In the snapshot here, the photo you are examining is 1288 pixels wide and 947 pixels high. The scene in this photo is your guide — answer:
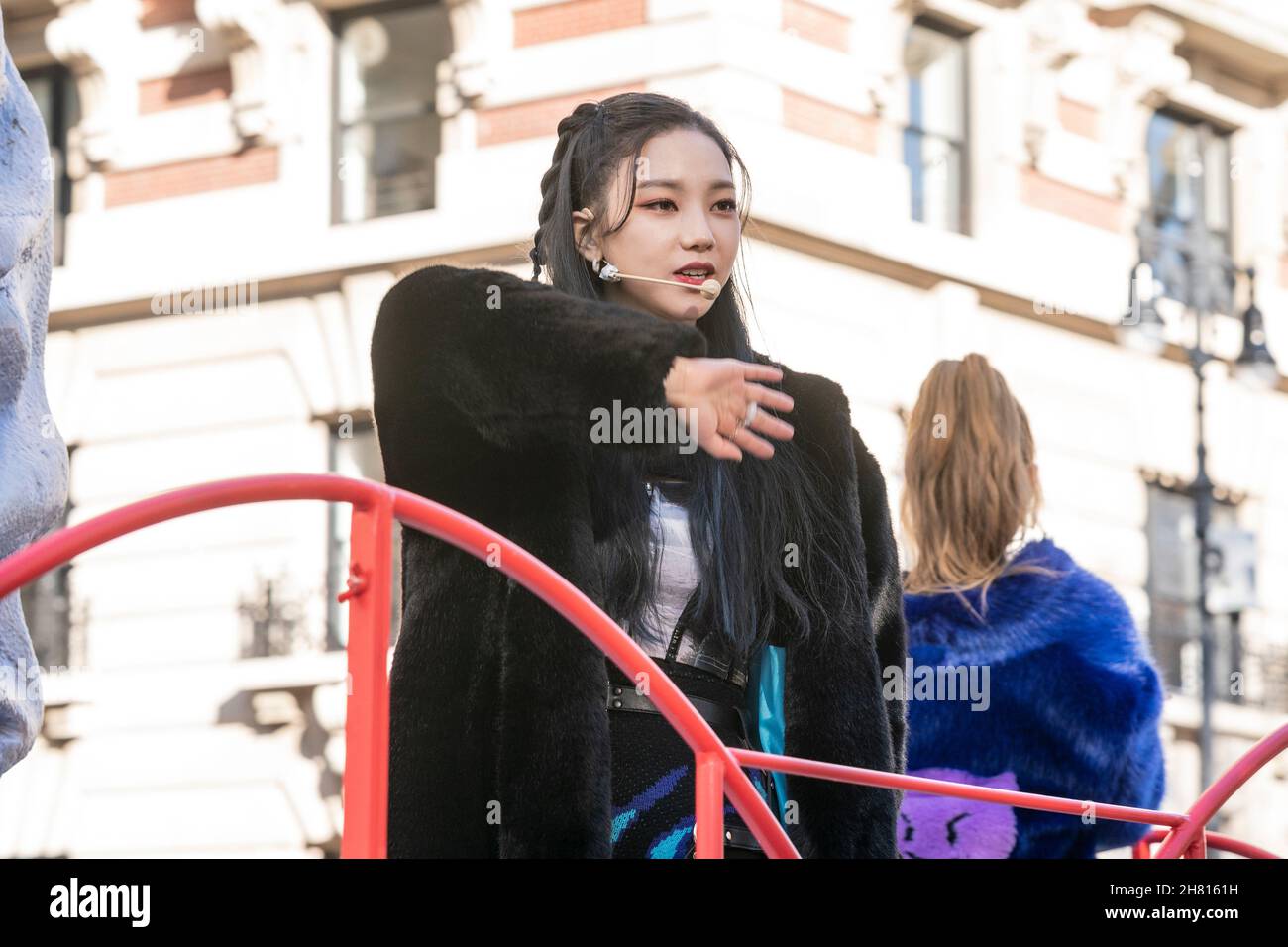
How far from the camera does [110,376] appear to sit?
53.3ft

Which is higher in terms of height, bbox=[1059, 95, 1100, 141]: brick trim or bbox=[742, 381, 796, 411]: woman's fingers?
bbox=[1059, 95, 1100, 141]: brick trim

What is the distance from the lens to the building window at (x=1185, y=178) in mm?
17448

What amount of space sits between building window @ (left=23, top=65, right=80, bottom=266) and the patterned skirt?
14.5m

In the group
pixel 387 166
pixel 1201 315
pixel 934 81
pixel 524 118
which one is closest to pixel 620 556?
pixel 1201 315

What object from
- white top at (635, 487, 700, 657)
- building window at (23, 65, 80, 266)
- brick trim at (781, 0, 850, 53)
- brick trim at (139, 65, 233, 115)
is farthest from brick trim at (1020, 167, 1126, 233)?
white top at (635, 487, 700, 657)

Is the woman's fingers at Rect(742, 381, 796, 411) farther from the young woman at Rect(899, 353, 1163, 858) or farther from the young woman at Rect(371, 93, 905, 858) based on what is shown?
the young woman at Rect(899, 353, 1163, 858)

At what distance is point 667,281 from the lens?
322cm

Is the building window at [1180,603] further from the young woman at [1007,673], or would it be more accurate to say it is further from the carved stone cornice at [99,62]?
the young woman at [1007,673]

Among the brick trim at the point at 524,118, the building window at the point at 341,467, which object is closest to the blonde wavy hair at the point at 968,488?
the brick trim at the point at 524,118

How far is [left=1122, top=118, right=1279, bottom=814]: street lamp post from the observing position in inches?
470

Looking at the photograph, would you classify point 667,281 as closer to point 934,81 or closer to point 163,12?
point 934,81

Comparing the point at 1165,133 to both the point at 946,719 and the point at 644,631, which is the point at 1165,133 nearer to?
the point at 946,719

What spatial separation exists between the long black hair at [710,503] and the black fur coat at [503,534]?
0.07 m

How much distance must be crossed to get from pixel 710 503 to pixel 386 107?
527 inches
